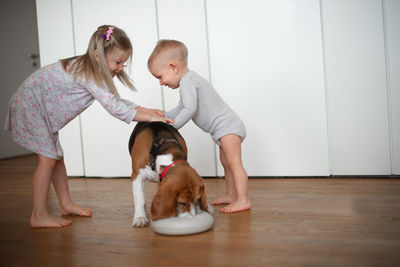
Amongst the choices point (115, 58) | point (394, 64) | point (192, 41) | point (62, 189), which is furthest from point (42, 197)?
point (394, 64)

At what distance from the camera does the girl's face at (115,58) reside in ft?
8.39

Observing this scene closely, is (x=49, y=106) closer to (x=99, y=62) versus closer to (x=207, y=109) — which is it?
(x=99, y=62)

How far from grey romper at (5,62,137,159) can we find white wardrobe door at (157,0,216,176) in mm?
1373

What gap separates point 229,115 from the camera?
2695 mm

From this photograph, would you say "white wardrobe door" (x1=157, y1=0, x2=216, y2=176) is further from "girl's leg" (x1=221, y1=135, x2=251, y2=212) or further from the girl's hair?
the girl's hair

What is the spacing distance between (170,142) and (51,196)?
1.67 m

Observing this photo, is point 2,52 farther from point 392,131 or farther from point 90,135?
point 392,131

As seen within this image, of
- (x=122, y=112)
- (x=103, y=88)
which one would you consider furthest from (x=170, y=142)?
(x=103, y=88)

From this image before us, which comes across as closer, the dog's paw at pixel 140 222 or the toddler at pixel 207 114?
the dog's paw at pixel 140 222

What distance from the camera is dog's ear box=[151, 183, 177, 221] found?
192cm

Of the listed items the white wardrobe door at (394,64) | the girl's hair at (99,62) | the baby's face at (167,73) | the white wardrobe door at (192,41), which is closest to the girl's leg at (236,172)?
the baby's face at (167,73)

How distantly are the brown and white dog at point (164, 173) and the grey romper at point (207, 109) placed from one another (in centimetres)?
26

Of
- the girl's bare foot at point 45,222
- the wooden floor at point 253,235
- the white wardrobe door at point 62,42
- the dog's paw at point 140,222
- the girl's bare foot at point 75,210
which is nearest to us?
the wooden floor at point 253,235

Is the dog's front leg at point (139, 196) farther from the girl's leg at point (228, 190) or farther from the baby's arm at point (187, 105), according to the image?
the girl's leg at point (228, 190)
